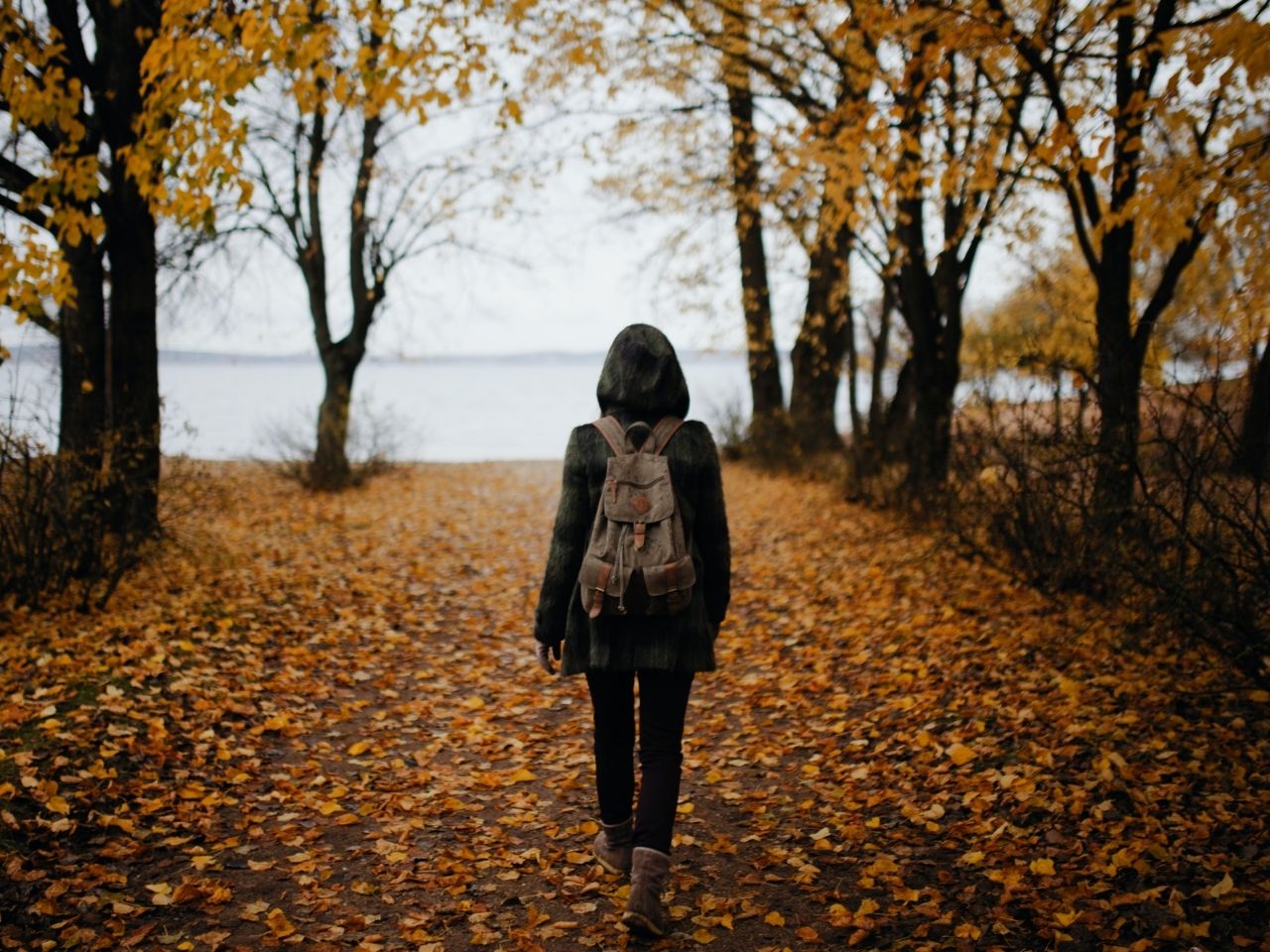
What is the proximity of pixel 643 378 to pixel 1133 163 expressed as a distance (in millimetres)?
4866

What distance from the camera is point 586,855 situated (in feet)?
13.8

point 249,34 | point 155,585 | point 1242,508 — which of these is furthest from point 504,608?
point 1242,508

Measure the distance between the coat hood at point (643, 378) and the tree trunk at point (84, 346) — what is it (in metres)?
6.61

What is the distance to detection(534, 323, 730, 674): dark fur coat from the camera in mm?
3439

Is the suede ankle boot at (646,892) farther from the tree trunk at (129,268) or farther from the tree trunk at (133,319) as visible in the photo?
the tree trunk at (133,319)

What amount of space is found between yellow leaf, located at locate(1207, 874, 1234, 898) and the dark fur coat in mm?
2030

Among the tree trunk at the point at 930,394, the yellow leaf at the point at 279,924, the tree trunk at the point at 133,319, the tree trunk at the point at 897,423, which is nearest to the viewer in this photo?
the yellow leaf at the point at 279,924

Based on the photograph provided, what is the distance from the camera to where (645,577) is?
3.31 m

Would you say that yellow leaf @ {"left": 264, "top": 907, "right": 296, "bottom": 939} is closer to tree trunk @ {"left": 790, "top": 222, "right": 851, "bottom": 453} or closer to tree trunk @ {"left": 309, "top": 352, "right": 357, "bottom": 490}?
tree trunk @ {"left": 790, "top": 222, "right": 851, "bottom": 453}

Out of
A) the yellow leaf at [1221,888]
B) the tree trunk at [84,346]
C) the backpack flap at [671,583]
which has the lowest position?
the yellow leaf at [1221,888]

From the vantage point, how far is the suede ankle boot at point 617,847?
3.96 metres

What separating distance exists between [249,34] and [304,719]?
4058mm

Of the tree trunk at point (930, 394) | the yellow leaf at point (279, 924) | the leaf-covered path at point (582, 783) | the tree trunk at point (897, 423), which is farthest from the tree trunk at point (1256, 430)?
the tree trunk at point (897, 423)

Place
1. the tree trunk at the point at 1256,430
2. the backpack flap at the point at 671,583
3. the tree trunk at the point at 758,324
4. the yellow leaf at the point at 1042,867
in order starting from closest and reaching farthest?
1. the backpack flap at the point at 671,583
2. the yellow leaf at the point at 1042,867
3. the tree trunk at the point at 1256,430
4. the tree trunk at the point at 758,324
